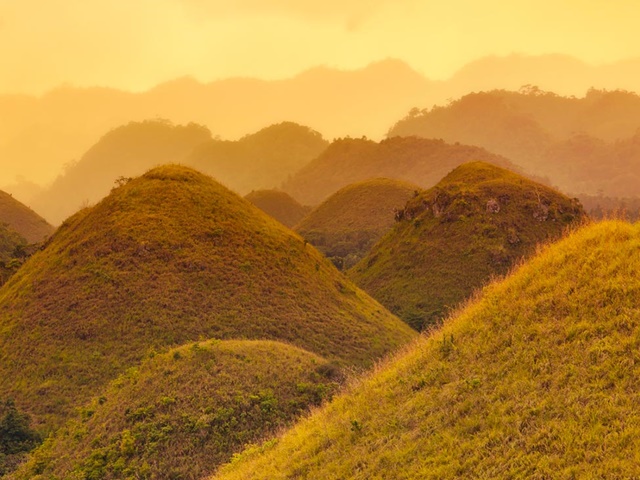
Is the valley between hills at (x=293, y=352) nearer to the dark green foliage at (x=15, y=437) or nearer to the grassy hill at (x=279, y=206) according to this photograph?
the dark green foliage at (x=15, y=437)

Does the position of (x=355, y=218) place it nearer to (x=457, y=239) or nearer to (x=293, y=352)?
(x=457, y=239)

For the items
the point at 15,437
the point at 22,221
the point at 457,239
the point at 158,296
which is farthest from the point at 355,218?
the point at 15,437

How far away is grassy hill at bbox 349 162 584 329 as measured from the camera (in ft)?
181

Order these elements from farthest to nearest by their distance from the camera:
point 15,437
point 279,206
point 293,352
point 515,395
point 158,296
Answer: point 279,206 → point 158,296 → point 293,352 → point 15,437 → point 515,395

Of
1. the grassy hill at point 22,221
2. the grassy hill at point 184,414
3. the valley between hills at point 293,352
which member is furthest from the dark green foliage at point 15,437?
the grassy hill at point 22,221

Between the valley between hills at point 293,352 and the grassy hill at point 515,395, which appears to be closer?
the grassy hill at point 515,395

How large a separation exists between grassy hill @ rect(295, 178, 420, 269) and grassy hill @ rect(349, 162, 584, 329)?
91.7 feet

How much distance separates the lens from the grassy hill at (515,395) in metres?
9.04

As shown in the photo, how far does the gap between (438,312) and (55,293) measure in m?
35.4

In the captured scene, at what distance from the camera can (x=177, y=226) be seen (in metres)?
42.1

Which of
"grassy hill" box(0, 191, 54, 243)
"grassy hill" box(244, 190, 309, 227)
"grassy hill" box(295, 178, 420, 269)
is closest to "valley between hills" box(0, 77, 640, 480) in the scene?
"grassy hill" box(295, 178, 420, 269)

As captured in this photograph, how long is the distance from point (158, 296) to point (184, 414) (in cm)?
1713

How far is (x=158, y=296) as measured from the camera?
3512 cm

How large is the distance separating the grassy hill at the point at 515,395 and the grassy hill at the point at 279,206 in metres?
146
